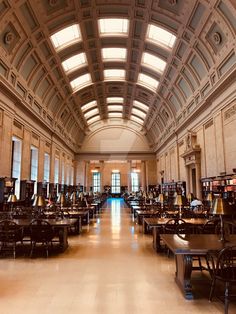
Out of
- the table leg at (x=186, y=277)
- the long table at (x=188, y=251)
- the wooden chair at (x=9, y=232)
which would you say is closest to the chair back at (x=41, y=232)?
the wooden chair at (x=9, y=232)

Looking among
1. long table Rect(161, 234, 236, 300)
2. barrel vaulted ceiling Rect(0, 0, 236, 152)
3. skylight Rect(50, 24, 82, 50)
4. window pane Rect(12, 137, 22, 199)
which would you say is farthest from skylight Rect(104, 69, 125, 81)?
long table Rect(161, 234, 236, 300)

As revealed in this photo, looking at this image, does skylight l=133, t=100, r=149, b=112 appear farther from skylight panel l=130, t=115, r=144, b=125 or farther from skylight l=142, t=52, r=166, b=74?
skylight l=142, t=52, r=166, b=74

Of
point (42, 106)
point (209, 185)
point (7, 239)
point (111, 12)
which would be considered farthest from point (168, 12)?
point (7, 239)

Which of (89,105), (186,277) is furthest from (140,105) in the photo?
(186,277)

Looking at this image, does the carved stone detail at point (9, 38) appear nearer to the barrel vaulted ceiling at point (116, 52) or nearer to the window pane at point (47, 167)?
the barrel vaulted ceiling at point (116, 52)

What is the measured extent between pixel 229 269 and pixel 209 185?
32.1 ft

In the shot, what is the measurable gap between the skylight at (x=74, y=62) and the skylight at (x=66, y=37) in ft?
5.39

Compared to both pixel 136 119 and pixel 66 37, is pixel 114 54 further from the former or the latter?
pixel 136 119

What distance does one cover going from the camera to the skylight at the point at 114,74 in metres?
20.0

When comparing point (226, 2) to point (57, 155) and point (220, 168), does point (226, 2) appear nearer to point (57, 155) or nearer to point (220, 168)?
point (220, 168)

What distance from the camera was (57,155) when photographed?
22562mm

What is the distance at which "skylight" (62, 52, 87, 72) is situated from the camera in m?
16.5

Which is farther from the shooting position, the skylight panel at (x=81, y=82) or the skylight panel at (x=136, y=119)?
the skylight panel at (x=136, y=119)

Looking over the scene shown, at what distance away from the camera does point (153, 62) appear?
671 inches
